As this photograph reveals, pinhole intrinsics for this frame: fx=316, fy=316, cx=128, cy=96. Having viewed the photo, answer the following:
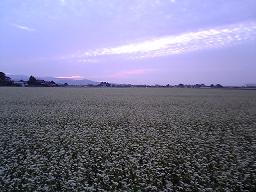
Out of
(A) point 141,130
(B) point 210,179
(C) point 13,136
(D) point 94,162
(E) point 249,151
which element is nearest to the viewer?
(B) point 210,179

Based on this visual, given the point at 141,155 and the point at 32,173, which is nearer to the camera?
the point at 32,173

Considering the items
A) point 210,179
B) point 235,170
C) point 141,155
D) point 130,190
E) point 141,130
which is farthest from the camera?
point 141,130

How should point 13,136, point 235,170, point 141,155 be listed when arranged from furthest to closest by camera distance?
point 13,136 → point 141,155 → point 235,170

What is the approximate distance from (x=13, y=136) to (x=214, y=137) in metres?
12.5

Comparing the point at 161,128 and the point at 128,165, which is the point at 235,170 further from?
the point at 161,128

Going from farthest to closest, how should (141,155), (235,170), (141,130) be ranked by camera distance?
1. (141,130)
2. (141,155)
3. (235,170)

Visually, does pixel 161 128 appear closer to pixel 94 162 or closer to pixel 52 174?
pixel 94 162

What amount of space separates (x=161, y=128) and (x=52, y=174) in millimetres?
13394

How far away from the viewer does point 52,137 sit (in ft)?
63.1

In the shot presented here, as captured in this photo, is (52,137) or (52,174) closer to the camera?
(52,174)

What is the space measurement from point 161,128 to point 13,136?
34.9 ft

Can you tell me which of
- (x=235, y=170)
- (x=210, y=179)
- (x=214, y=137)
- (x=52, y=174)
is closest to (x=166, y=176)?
(x=210, y=179)

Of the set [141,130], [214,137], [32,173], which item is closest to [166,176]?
[32,173]

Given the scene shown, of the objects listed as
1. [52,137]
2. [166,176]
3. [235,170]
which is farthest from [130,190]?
[52,137]
